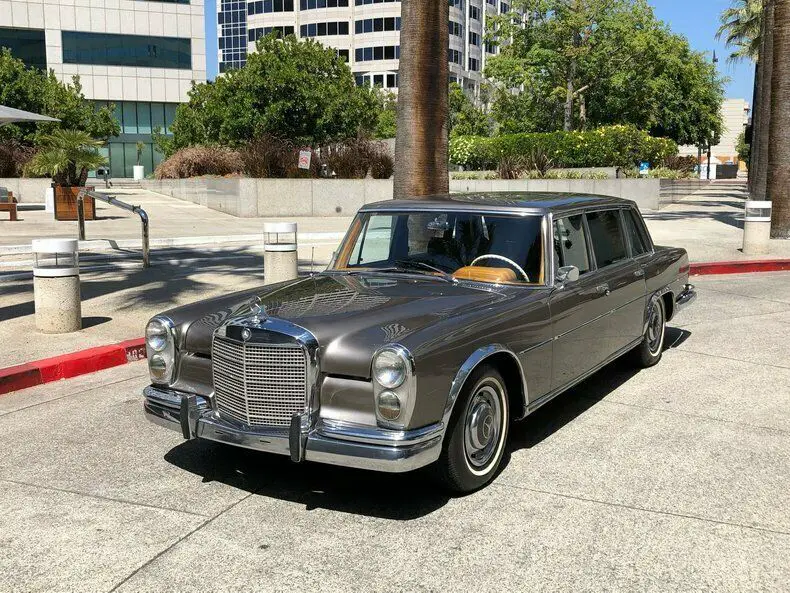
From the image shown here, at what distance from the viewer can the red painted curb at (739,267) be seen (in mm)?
13406

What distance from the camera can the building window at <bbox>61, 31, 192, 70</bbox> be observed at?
192ft

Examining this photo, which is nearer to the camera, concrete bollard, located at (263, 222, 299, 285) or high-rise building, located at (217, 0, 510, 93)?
concrete bollard, located at (263, 222, 299, 285)

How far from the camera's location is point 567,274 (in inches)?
206

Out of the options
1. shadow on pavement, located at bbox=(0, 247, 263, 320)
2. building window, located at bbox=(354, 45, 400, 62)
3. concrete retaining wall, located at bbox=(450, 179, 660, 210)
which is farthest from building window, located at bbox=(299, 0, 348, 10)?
shadow on pavement, located at bbox=(0, 247, 263, 320)

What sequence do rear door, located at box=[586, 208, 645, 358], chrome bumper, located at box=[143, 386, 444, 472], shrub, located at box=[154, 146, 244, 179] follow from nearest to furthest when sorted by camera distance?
chrome bumper, located at box=[143, 386, 444, 472] → rear door, located at box=[586, 208, 645, 358] → shrub, located at box=[154, 146, 244, 179]

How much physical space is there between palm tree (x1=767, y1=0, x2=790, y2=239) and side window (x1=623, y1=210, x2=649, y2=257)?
40.0ft

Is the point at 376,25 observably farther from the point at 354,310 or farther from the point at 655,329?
the point at 354,310

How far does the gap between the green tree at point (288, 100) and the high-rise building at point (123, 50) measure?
23.1 m

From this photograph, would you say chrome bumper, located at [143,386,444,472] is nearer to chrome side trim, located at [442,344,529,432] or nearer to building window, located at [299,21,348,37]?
chrome side trim, located at [442,344,529,432]

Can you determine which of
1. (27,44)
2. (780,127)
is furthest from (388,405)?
(27,44)

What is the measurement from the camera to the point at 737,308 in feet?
33.6

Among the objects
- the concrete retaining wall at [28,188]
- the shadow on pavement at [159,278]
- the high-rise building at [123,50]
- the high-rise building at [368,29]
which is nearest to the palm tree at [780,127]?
the shadow on pavement at [159,278]

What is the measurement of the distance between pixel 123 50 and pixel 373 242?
2371 inches

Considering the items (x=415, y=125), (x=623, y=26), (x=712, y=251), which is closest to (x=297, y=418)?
(x=415, y=125)
